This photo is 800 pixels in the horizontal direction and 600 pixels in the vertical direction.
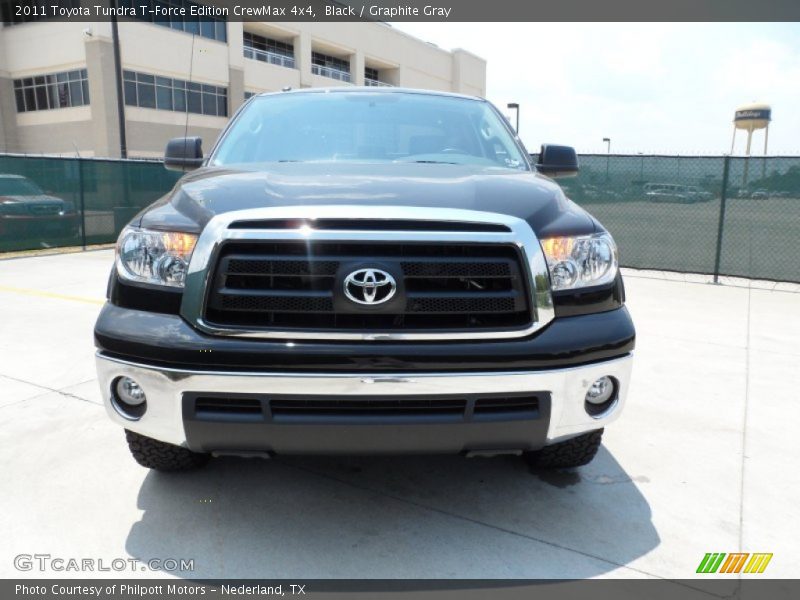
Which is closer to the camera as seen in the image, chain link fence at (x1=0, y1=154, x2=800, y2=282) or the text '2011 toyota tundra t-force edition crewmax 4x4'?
the text '2011 toyota tundra t-force edition crewmax 4x4'

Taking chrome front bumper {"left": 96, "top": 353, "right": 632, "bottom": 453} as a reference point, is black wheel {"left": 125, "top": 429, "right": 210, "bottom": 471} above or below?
below

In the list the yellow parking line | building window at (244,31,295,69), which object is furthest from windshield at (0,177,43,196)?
building window at (244,31,295,69)

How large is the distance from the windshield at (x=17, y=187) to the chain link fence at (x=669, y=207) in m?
0.02

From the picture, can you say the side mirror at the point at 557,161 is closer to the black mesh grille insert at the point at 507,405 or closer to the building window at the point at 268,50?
the black mesh grille insert at the point at 507,405

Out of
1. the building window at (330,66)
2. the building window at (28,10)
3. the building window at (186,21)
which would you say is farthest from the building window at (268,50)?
the building window at (28,10)

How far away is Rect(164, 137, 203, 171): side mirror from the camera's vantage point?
383 centimetres

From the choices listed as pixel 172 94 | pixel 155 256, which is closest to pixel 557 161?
pixel 155 256

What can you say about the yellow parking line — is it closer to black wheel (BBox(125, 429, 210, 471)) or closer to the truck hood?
black wheel (BBox(125, 429, 210, 471))

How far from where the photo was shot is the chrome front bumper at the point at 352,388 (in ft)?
6.86

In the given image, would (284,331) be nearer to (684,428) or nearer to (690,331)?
(684,428)

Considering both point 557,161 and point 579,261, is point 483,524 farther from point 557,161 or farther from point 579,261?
point 557,161

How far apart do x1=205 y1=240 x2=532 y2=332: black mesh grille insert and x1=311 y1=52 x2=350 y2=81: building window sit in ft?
147

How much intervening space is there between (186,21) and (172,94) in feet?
13.3

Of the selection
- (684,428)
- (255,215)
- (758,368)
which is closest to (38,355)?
(255,215)
